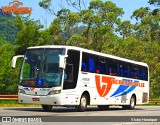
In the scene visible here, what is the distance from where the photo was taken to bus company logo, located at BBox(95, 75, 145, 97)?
22.1 meters

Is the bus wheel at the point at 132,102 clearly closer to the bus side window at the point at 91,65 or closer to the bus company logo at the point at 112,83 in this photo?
the bus company logo at the point at 112,83

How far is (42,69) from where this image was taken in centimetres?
1894

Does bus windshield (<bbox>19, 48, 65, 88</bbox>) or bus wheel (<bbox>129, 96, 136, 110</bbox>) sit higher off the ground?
bus windshield (<bbox>19, 48, 65, 88</bbox>)

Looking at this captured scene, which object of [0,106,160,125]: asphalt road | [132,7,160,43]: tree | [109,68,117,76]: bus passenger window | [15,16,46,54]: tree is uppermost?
[132,7,160,43]: tree

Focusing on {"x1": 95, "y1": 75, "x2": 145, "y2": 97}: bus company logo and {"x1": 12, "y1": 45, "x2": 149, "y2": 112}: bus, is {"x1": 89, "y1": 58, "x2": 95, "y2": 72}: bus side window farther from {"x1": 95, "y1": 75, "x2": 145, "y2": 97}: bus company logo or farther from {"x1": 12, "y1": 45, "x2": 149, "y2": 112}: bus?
{"x1": 95, "y1": 75, "x2": 145, "y2": 97}: bus company logo

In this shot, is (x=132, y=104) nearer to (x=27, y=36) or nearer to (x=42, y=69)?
(x=42, y=69)

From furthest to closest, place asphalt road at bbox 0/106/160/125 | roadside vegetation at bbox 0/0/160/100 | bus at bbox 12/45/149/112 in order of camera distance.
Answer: roadside vegetation at bbox 0/0/160/100, bus at bbox 12/45/149/112, asphalt road at bbox 0/106/160/125

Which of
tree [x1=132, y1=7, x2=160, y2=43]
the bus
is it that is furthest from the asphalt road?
tree [x1=132, y1=7, x2=160, y2=43]

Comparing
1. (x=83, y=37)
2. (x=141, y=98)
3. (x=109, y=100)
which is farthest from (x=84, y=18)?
(x=109, y=100)

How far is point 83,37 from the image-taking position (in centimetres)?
5416

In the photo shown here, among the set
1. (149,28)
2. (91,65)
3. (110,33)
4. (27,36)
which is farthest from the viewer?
(149,28)

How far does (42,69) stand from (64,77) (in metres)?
1.13

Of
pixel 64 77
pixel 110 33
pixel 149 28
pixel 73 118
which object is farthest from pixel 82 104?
pixel 149 28

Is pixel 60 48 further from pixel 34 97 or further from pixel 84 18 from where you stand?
pixel 84 18
